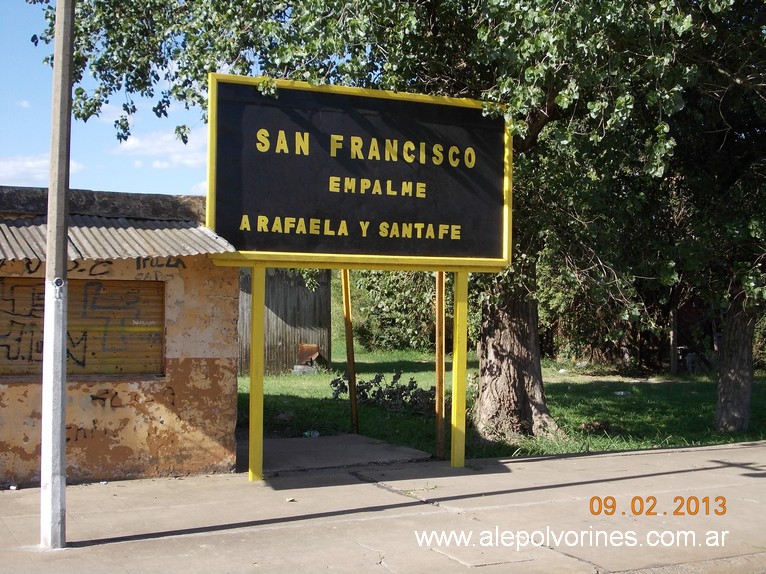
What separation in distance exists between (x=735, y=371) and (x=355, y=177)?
25.8ft

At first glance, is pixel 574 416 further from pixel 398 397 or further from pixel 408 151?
pixel 408 151

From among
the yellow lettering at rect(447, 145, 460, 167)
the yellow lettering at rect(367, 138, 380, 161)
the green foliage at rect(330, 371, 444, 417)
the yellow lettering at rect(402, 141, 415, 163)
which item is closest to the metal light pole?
the yellow lettering at rect(367, 138, 380, 161)

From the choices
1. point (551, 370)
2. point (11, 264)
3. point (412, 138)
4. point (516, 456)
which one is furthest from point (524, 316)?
point (551, 370)

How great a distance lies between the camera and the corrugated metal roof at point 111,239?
7.75 metres

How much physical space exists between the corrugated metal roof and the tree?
6.66 feet

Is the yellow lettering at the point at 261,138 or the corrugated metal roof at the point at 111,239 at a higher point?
the yellow lettering at the point at 261,138

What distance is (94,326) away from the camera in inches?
339

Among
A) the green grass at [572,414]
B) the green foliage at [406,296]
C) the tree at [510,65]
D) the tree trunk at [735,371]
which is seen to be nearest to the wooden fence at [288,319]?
the green grass at [572,414]

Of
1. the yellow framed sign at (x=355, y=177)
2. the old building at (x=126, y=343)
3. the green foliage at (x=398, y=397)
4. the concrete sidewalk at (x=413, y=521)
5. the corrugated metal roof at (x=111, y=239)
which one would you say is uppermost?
the yellow framed sign at (x=355, y=177)

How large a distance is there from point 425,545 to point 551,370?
18257 mm

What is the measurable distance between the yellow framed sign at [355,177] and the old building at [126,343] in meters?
0.65

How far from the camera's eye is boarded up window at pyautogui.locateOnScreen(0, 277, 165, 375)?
8266 mm

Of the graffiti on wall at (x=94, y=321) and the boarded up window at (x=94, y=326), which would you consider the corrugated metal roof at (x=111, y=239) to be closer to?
the graffiti on wall at (x=94, y=321)

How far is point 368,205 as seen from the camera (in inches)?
357
